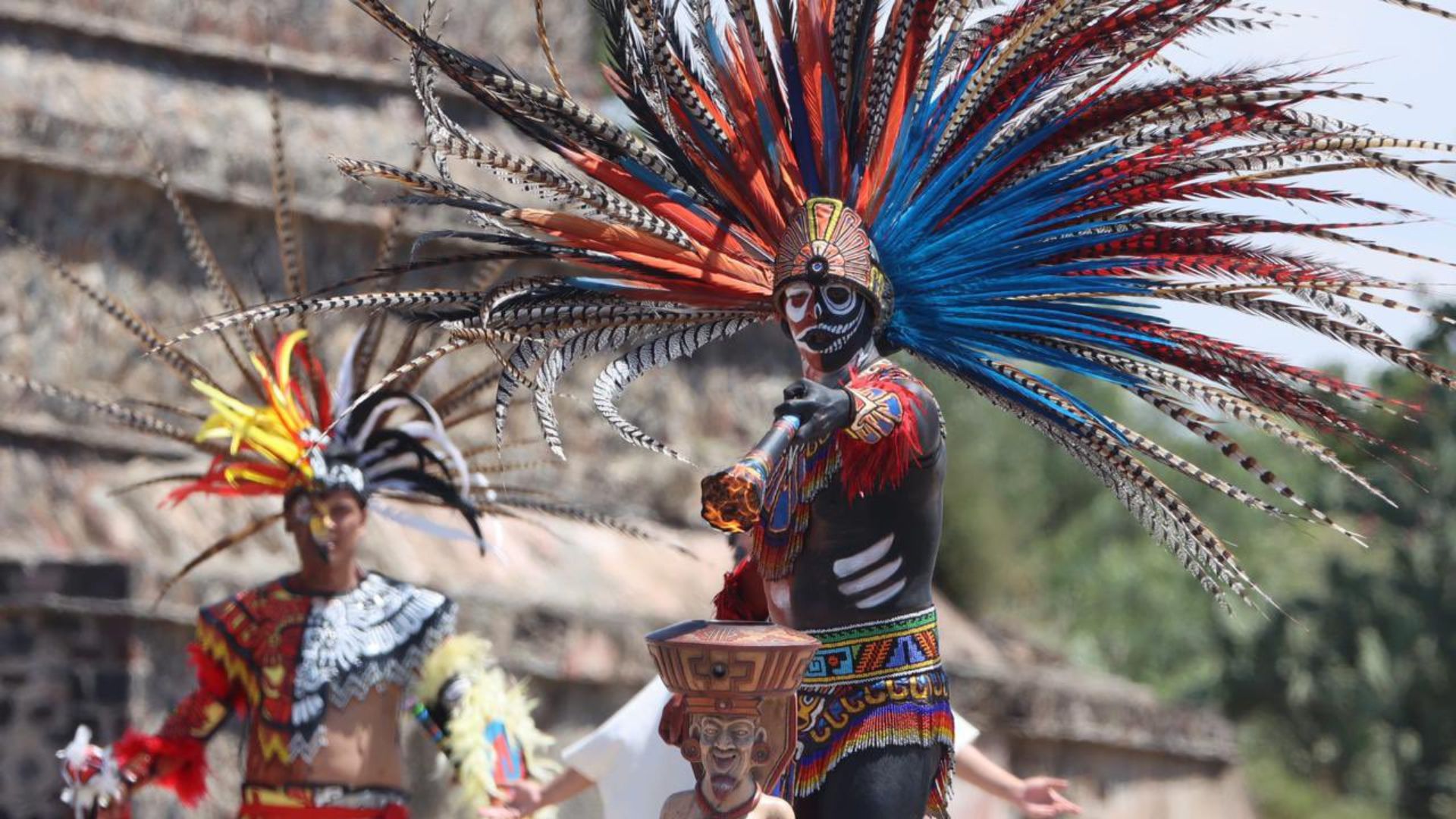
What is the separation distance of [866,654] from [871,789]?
0.28 metres

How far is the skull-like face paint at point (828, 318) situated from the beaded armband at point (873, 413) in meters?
0.18

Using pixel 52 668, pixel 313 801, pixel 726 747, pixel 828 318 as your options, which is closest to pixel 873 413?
pixel 828 318

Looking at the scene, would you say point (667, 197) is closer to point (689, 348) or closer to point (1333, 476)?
point (689, 348)

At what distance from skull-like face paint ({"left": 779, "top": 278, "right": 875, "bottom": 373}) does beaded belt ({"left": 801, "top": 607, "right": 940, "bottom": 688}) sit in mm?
541

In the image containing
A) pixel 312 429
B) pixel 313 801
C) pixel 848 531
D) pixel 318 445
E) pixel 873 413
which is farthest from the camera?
pixel 312 429

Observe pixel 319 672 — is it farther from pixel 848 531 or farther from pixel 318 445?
pixel 848 531

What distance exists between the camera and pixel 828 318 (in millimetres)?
4180

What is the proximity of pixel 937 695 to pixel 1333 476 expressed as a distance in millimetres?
12802

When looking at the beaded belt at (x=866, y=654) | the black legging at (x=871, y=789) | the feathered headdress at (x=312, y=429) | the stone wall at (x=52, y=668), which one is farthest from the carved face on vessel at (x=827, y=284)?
the stone wall at (x=52, y=668)

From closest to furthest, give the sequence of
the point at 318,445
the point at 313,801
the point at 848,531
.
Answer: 1. the point at 848,531
2. the point at 313,801
3. the point at 318,445

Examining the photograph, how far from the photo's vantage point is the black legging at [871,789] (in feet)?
13.3

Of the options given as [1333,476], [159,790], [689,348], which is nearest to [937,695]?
[689,348]

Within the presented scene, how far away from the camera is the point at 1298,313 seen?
13.7 feet

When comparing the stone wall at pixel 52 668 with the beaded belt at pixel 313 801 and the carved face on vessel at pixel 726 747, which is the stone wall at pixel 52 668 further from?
the carved face on vessel at pixel 726 747
